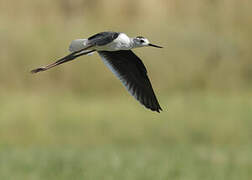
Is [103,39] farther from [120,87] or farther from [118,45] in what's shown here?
[120,87]

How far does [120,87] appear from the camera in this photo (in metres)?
11.1

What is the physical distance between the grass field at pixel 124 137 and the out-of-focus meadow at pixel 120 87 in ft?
0.06

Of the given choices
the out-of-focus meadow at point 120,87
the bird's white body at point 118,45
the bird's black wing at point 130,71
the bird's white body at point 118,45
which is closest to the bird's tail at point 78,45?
the bird's white body at point 118,45

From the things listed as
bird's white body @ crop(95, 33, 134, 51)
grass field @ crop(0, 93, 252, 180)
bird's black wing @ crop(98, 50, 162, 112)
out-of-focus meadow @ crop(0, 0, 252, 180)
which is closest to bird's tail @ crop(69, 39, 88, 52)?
bird's white body @ crop(95, 33, 134, 51)

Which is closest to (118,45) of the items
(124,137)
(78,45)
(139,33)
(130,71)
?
(78,45)

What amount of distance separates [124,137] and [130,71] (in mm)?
6219

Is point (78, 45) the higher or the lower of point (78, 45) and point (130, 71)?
the higher

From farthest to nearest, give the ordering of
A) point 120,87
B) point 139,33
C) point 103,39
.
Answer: point 120,87, point 139,33, point 103,39

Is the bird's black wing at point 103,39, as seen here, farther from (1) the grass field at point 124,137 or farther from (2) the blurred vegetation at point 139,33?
(2) the blurred vegetation at point 139,33

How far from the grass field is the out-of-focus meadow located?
2cm

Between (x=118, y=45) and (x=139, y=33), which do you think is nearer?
(x=118, y=45)

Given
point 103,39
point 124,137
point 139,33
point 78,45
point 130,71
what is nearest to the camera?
point 103,39

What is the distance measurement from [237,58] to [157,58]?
1.44 metres

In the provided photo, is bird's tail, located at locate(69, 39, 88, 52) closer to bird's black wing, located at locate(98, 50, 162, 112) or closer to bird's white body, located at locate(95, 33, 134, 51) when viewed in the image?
bird's white body, located at locate(95, 33, 134, 51)
